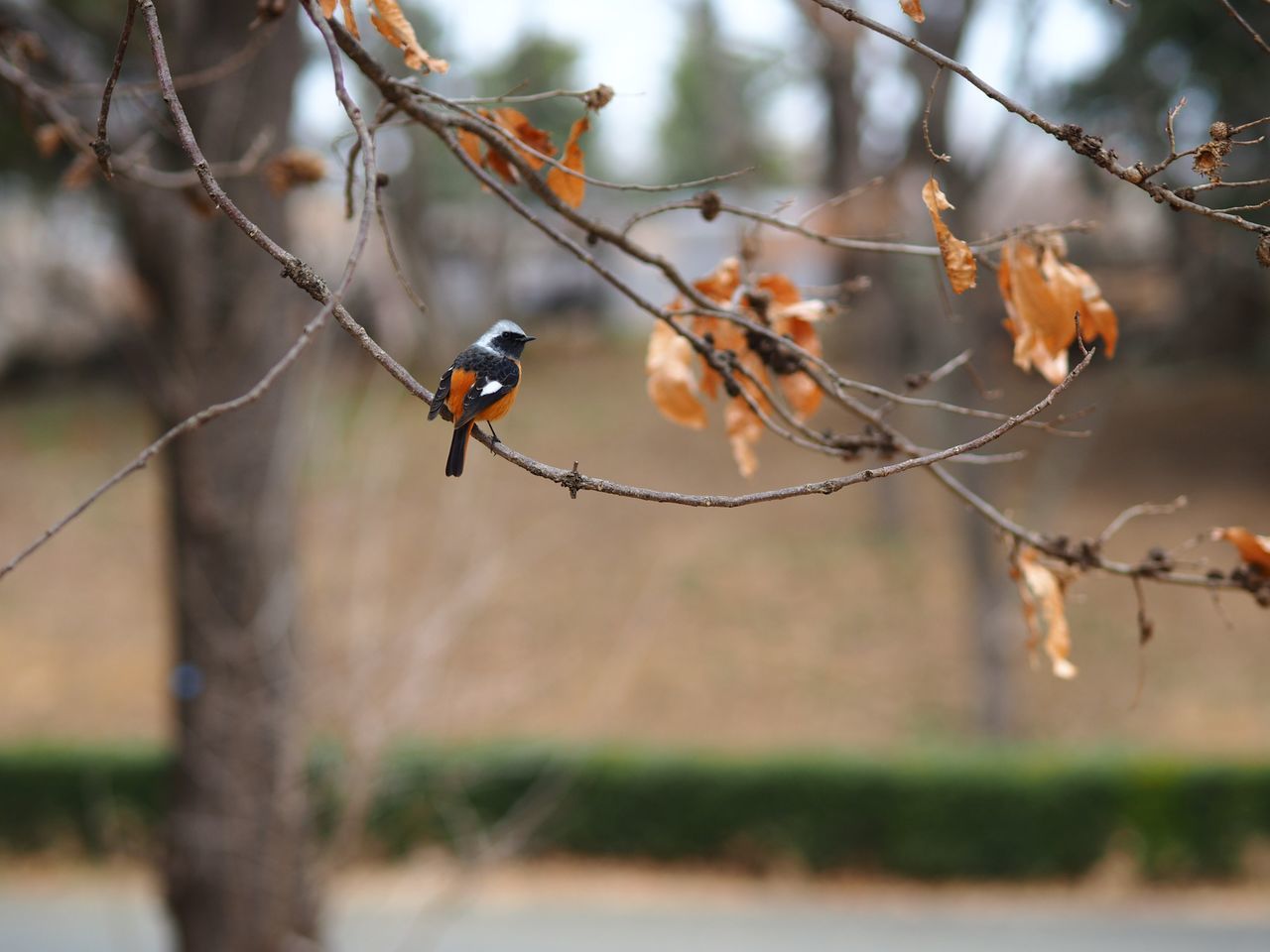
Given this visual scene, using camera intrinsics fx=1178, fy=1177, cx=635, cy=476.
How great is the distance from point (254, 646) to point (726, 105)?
1544 centimetres

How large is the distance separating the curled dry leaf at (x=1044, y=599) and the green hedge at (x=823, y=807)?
7883 millimetres

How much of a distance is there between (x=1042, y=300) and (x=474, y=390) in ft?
3.20

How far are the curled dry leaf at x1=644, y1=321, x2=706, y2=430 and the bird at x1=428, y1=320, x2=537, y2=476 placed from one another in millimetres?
325

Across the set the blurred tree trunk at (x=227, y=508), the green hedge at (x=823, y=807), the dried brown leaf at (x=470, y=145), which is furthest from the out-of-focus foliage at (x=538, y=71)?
the dried brown leaf at (x=470, y=145)

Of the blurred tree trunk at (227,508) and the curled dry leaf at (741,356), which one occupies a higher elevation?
the blurred tree trunk at (227,508)

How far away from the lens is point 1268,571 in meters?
2.08

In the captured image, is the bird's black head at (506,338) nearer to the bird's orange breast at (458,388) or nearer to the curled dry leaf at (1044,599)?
the bird's orange breast at (458,388)

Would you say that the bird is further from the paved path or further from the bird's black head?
the paved path

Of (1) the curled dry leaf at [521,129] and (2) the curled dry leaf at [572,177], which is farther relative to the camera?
(1) the curled dry leaf at [521,129]

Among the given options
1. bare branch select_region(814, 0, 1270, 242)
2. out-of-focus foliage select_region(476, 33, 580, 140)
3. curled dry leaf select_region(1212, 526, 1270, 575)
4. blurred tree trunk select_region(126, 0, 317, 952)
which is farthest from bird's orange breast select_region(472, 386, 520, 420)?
out-of-focus foliage select_region(476, 33, 580, 140)

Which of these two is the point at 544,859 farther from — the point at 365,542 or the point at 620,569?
the point at 365,542

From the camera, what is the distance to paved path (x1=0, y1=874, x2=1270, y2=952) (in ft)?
30.9

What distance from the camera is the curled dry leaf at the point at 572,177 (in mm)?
2105

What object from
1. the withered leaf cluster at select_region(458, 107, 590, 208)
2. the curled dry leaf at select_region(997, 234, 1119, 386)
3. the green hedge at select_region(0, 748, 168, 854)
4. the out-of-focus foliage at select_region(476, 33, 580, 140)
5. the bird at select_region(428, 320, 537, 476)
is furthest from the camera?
the out-of-focus foliage at select_region(476, 33, 580, 140)
